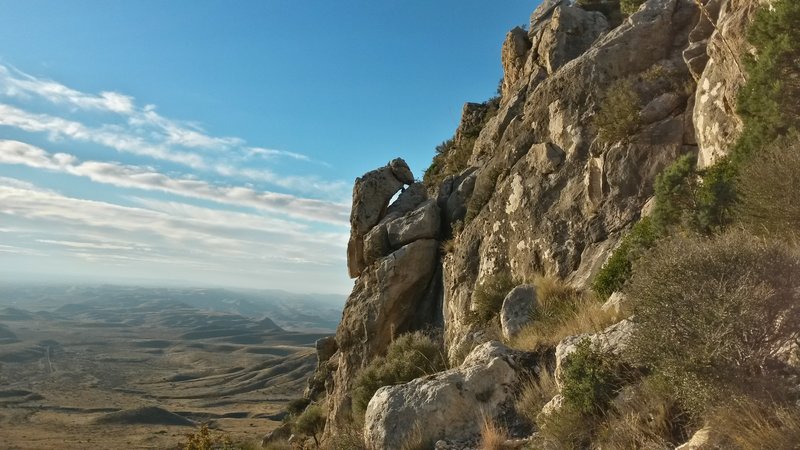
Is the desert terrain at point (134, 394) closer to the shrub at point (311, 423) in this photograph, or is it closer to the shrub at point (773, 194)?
the shrub at point (311, 423)

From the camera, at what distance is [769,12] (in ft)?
34.1

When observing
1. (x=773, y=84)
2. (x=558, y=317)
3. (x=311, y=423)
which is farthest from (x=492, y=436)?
(x=311, y=423)

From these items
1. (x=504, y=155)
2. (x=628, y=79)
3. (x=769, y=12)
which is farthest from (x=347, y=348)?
(x=769, y=12)

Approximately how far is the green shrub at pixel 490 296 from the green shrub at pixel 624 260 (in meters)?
4.48

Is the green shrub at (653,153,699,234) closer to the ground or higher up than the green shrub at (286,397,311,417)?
higher up

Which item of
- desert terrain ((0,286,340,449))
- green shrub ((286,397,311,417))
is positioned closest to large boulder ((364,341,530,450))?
green shrub ((286,397,311,417))

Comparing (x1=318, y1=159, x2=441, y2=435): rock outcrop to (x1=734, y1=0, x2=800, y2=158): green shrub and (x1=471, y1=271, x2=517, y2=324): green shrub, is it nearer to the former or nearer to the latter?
(x1=471, y1=271, x2=517, y2=324): green shrub

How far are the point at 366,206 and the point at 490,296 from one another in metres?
11.6

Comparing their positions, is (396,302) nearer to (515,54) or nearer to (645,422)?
(515,54)

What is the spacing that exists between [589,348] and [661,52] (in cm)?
1330

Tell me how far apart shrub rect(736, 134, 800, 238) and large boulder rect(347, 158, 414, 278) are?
18.8m

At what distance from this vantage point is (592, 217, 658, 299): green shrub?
10.3 m

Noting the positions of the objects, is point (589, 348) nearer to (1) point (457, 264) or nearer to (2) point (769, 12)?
(2) point (769, 12)

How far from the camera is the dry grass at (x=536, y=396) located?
7.19 meters
